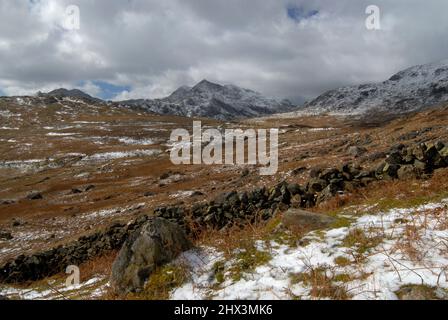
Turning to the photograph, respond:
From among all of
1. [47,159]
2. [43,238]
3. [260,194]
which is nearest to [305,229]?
[260,194]

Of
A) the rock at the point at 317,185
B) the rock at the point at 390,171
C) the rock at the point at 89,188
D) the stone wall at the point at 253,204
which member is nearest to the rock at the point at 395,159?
the stone wall at the point at 253,204

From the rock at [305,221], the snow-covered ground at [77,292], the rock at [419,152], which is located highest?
the rock at [419,152]

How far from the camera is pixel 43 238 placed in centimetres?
3136

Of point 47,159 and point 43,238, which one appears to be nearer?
point 43,238

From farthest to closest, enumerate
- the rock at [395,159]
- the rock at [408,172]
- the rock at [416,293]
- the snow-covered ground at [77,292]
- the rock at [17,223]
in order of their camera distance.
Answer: the rock at [17,223] → the rock at [395,159] → the rock at [408,172] → the snow-covered ground at [77,292] → the rock at [416,293]

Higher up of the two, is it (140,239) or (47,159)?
(140,239)

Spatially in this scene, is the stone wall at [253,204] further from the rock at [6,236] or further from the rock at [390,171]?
the rock at [6,236]

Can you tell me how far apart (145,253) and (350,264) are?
3.89m

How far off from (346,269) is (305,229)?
202 centimetres

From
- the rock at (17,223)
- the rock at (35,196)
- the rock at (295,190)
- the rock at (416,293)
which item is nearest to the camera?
the rock at (416,293)

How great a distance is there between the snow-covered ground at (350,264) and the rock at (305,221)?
0.44 m

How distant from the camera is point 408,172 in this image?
11.2 m

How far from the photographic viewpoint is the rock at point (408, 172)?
36.0 feet
